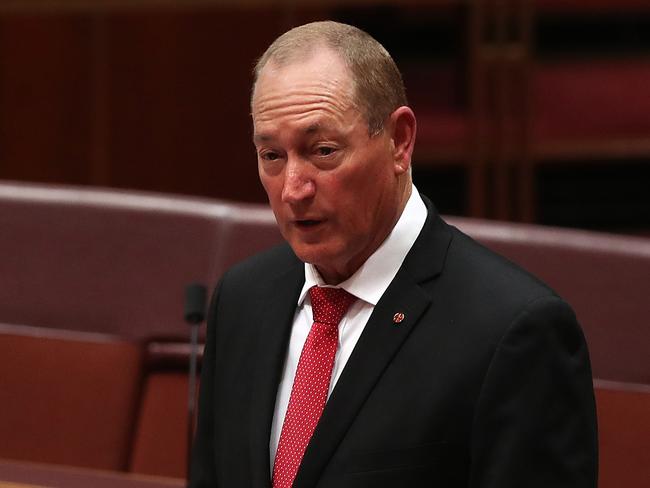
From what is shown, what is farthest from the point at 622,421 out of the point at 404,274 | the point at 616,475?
the point at 404,274

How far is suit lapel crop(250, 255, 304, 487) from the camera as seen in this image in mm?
646

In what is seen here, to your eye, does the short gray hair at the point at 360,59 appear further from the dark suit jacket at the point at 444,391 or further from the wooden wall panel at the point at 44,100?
the wooden wall panel at the point at 44,100

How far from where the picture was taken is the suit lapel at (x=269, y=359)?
2.12 feet

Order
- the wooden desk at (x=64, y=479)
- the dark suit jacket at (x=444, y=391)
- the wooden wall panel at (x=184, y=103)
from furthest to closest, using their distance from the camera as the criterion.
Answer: the wooden wall panel at (x=184, y=103) → the wooden desk at (x=64, y=479) → the dark suit jacket at (x=444, y=391)

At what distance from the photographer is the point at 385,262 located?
2.13 ft

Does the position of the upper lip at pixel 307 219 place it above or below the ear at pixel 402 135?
below

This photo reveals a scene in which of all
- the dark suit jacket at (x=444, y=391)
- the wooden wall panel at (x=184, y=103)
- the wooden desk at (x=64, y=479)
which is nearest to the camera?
the dark suit jacket at (x=444, y=391)

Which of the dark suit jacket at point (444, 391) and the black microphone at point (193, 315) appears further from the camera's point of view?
the black microphone at point (193, 315)

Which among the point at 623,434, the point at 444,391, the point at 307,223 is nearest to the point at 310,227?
the point at 307,223

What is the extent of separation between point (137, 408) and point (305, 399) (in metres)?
0.41

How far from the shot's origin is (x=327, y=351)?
0.65 m

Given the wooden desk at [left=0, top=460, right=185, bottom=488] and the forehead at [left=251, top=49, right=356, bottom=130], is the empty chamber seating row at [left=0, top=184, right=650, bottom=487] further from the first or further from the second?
the forehead at [left=251, top=49, right=356, bottom=130]

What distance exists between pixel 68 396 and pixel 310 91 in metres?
0.52

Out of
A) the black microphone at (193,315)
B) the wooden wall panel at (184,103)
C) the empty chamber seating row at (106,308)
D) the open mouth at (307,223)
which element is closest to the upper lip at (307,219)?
the open mouth at (307,223)
